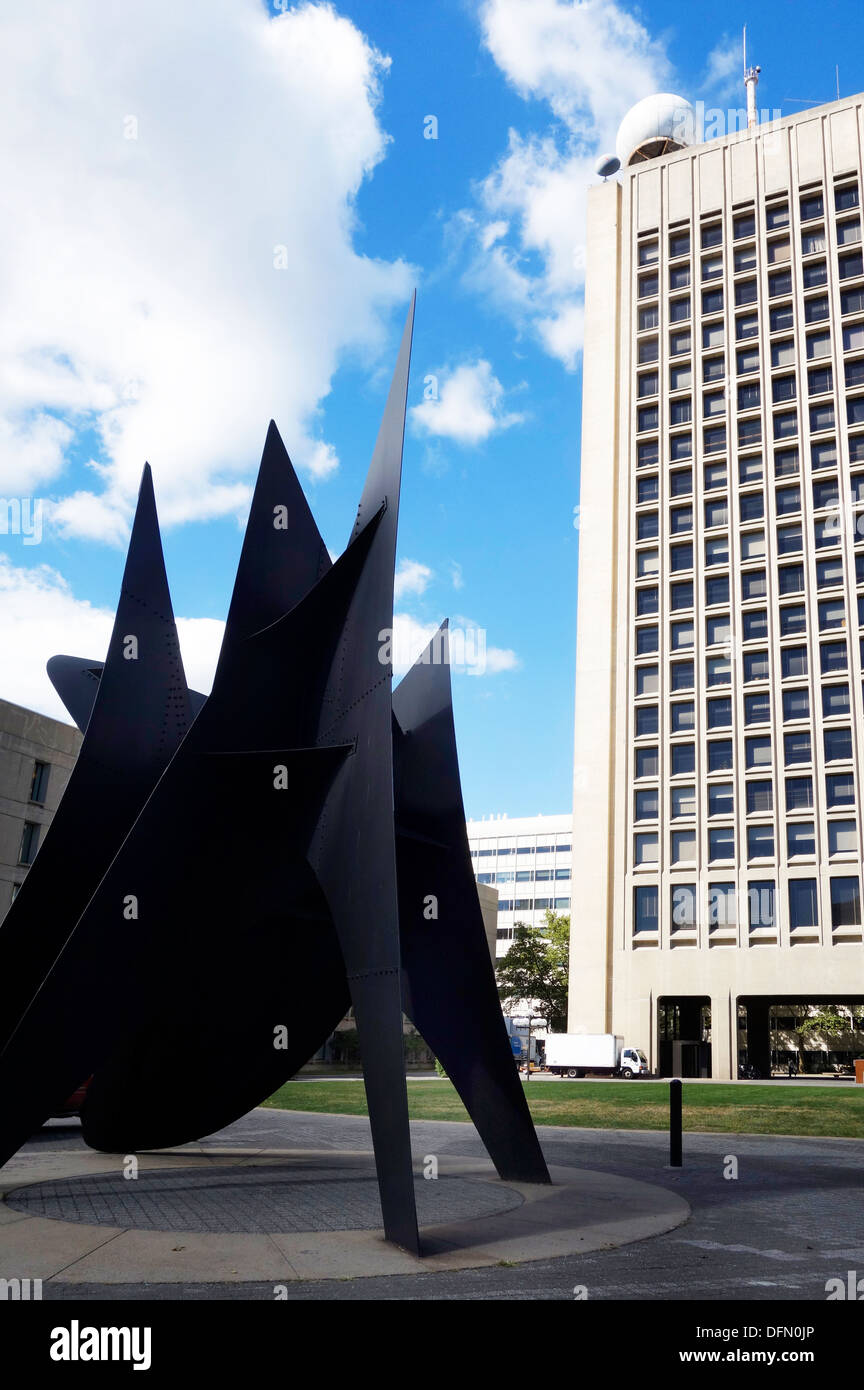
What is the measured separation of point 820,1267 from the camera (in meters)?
7.73

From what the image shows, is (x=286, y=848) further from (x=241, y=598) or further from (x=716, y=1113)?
(x=716, y=1113)

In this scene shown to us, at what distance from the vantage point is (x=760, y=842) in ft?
170

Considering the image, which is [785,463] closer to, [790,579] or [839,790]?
[790,579]

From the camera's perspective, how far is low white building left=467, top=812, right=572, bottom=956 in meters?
120

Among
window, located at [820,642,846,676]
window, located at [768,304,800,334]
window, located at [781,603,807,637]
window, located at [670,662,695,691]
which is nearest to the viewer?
window, located at [820,642,846,676]

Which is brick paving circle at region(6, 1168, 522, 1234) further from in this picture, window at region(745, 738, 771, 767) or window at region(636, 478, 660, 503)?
window at region(636, 478, 660, 503)

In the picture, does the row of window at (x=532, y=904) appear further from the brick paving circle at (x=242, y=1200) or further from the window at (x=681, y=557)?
the brick paving circle at (x=242, y=1200)

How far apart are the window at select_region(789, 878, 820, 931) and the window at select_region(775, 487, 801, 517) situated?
19.1 meters

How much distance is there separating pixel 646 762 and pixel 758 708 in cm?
644

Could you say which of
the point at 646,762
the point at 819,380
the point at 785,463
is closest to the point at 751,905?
the point at 646,762

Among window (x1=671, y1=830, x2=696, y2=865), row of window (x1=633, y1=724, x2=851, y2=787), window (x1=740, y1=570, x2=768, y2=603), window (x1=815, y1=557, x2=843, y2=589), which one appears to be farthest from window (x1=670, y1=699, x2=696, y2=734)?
window (x1=815, y1=557, x2=843, y2=589)

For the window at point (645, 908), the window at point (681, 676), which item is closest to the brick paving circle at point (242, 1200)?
the window at point (645, 908)
